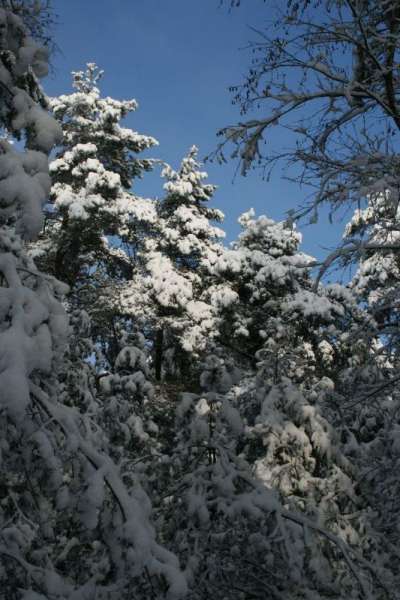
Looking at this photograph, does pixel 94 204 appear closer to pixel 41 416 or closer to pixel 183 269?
pixel 183 269

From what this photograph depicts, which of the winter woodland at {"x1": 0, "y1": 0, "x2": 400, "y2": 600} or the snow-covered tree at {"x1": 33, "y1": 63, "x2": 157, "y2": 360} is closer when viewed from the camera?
the winter woodland at {"x1": 0, "y1": 0, "x2": 400, "y2": 600}

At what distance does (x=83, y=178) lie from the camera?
1980 cm

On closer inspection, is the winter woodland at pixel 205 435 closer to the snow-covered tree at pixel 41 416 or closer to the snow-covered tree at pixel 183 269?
the snow-covered tree at pixel 41 416

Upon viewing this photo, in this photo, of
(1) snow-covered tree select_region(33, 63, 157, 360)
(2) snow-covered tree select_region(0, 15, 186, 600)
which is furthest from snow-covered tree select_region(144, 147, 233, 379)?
(2) snow-covered tree select_region(0, 15, 186, 600)

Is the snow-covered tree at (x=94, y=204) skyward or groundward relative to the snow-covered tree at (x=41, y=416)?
skyward

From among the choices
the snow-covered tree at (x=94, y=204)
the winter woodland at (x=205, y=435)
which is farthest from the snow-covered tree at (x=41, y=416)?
the snow-covered tree at (x=94, y=204)

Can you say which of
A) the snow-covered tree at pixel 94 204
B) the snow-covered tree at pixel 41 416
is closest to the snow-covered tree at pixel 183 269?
the snow-covered tree at pixel 94 204

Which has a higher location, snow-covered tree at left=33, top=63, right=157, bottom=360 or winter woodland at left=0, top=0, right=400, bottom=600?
snow-covered tree at left=33, top=63, right=157, bottom=360

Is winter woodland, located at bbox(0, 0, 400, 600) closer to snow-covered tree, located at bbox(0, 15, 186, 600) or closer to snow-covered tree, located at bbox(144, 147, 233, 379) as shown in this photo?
snow-covered tree, located at bbox(0, 15, 186, 600)

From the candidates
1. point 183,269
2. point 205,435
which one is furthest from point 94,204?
point 205,435

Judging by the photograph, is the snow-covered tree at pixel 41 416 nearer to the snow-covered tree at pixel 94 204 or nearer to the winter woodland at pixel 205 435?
the winter woodland at pixel 205 435

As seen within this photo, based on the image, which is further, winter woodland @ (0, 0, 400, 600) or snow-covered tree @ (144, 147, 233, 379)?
snow-covered tree @ (144, 147, 233, 379)

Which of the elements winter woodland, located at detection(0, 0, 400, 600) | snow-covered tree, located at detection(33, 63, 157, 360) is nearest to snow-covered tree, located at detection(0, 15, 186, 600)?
winter woodland, located at detection(0, 0, 400, 600)

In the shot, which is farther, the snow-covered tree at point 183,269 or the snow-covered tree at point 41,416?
the snow-covered tree at point 183,269
